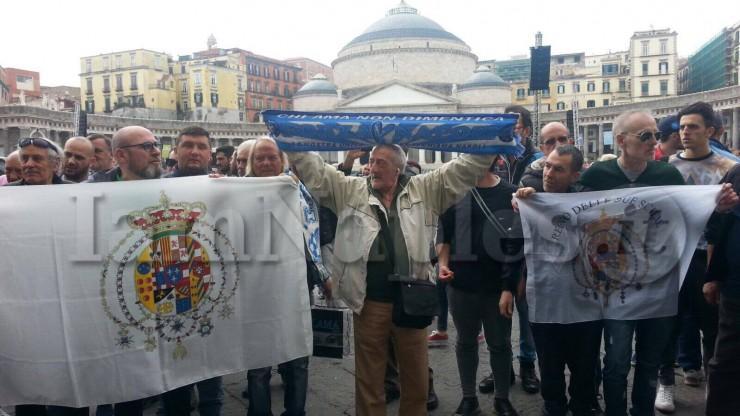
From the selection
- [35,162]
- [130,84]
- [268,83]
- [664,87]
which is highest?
[268,83]

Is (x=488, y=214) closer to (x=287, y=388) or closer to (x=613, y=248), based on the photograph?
(x=613, y=248)

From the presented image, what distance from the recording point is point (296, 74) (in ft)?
250

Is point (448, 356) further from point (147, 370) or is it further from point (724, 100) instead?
point (724, 100)

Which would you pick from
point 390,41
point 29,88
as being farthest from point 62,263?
point 390,41

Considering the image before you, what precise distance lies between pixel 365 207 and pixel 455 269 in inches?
38.5

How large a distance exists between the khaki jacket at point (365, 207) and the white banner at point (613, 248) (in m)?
0.49

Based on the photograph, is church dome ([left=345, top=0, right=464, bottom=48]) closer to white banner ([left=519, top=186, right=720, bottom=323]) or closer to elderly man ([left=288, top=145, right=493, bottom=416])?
white banner ([left=519, top=186, right=720, bottom=323])

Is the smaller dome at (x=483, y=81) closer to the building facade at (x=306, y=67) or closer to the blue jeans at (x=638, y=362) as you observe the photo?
the building facade at (x=306, y=67)

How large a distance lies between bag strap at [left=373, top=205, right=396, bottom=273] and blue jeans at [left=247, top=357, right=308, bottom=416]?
34.8 inches

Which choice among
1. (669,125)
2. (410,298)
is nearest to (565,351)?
(410,298)

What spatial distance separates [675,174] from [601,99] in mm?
68659

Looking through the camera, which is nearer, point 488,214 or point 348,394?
point 488,214

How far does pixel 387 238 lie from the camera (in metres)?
3.51

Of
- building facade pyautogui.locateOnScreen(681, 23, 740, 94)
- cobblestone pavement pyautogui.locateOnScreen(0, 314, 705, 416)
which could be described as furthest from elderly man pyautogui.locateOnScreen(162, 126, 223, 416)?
building facade pyautogui.locateOnScreen(681, 23, 740, 94)
